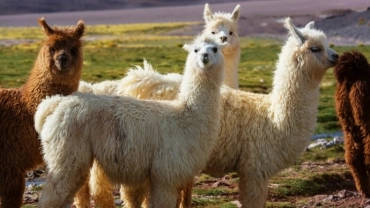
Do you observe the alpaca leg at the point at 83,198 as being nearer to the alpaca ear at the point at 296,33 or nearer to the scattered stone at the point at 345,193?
the alpaca ear at the point at 296,33

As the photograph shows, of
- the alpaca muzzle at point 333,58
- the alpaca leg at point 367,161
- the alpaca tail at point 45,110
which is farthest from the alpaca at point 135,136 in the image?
the alpaca leg at point 367,161

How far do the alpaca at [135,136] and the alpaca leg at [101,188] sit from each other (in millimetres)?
813

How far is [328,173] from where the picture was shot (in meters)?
13.7

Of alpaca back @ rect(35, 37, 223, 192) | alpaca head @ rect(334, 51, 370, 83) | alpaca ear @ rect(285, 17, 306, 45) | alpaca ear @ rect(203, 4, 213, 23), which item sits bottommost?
alpaca back @ rect(35, 37, 223, 192)

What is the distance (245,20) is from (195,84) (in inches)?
5268

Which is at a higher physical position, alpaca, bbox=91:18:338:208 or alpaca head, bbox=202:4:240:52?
alpaca head, bbox=202:4:240:52

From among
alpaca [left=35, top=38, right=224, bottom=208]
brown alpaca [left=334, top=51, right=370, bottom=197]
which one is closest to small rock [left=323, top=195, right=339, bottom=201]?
brown alpaca [left=334, top=51, right=370, bottom=197]

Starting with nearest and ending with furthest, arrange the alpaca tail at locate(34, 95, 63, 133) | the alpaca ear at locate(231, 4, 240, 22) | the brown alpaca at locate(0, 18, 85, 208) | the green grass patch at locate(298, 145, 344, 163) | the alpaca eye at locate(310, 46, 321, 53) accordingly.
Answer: the alpaca tail at locate(34, 95, 63, 133)
the brown alpaca at locate(0, 18, 85, 208)
the alpaca eye at locate(310, 46, 321, 53)
the alpaca ear at locate(231, 4, 240, 22)
the green grass patch at locate(298, 145, 344, 163)

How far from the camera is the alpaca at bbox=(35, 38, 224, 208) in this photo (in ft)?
27.6

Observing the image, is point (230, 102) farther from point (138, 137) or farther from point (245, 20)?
point (245, 20)

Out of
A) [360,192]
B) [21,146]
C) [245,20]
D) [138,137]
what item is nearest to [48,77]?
[21,146]

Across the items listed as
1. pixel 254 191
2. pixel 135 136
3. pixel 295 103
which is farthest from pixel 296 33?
pixel 135 136

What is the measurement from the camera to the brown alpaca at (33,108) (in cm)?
938

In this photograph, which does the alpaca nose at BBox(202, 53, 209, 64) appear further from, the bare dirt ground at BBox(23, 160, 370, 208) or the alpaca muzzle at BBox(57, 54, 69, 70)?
the bare dirt ground at BBox(23, 160, 370, 208)
